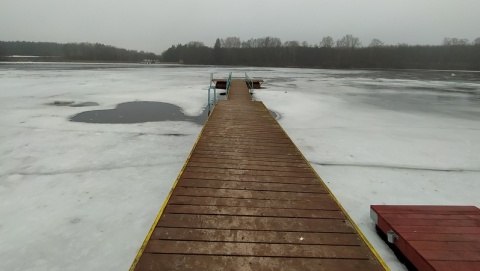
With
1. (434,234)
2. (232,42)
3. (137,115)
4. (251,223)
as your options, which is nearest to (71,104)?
(137,115)

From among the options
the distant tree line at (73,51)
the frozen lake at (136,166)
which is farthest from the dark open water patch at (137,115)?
the distant tree line at (73,51)

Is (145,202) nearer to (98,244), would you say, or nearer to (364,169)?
(98,244)

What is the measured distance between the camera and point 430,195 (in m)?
4.44

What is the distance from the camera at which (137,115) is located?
977cm

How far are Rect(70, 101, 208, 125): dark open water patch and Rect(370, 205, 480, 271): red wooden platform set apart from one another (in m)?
6.67

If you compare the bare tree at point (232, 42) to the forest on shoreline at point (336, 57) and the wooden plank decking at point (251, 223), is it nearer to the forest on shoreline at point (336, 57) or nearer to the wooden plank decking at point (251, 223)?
the forest on shoreline at point (336, 57)

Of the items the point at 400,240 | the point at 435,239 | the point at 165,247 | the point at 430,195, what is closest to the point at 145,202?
the point at 165,247

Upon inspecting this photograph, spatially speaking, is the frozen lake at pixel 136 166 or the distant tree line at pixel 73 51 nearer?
the frozen lake at pixel 136 166

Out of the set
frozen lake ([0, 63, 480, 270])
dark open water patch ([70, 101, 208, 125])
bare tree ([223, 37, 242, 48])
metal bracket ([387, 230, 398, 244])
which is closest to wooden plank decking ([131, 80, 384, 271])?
metal bracket ([387, 230, 398, 244])

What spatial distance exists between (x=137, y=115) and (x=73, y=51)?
5718 inches

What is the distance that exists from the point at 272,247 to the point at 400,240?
145 cm

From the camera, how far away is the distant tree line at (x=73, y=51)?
120 m

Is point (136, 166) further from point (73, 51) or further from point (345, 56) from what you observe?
point (73, 51)

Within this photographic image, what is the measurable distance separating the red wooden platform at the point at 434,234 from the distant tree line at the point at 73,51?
410 feet
